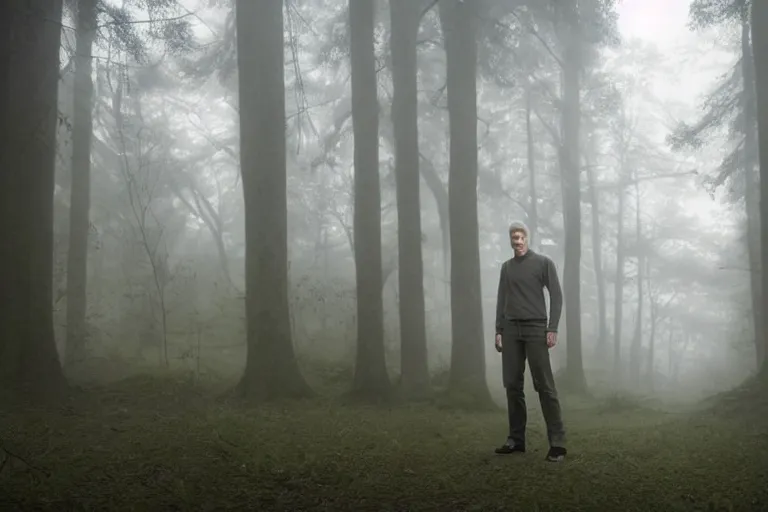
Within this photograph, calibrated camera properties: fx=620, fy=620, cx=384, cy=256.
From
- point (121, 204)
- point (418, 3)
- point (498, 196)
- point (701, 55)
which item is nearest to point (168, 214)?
point (121, 204)

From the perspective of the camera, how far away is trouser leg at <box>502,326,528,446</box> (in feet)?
20.8

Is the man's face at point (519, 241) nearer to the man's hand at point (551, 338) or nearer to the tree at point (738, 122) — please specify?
the man's hand at point (551, 338)

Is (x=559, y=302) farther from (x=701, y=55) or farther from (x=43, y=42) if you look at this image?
(x=701, y=55)

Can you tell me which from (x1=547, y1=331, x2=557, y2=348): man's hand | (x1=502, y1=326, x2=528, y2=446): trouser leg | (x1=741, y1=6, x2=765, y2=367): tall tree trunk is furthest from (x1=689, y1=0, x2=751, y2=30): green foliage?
(x1=502, y1=326, x2=528, y2=446): trouser leg

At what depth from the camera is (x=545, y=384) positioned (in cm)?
618

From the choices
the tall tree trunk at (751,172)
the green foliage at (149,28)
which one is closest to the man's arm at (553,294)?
the green foliage at (149,28)

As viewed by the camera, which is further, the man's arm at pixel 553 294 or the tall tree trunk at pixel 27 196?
the tall tree trunk at pixel 27 196

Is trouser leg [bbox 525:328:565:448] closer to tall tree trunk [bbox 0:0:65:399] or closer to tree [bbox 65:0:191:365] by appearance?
tall tree trunk [bbox 0:0:65:399]

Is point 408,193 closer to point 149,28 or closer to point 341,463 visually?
point 149,28

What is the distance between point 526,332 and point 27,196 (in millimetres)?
7180

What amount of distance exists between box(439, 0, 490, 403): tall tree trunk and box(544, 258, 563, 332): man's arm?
520cm

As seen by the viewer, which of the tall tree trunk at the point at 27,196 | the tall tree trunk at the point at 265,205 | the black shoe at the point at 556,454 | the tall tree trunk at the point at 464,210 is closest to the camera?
the black shoe at the point at 556,454

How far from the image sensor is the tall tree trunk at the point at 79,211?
47.2 ft

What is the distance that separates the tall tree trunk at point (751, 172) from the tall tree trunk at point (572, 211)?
4170 millimetres
